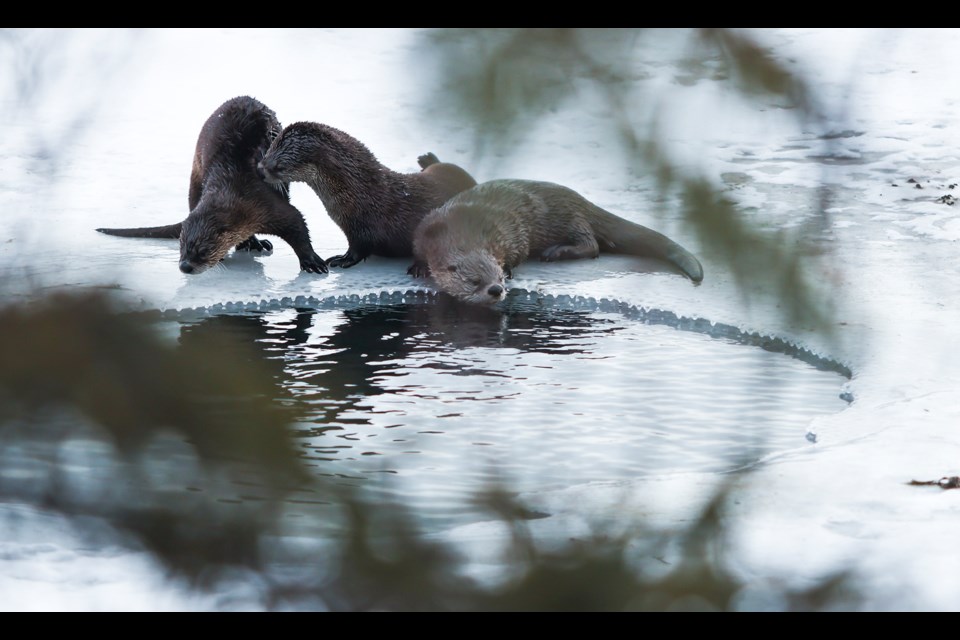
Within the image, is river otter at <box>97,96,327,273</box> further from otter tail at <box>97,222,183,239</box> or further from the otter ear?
the otter ear

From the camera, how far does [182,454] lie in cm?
96

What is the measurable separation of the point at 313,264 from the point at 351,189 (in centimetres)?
54

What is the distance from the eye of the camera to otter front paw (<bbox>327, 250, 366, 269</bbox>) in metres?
6.83

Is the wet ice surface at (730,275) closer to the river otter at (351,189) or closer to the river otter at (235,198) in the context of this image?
the river otter at (351,189)

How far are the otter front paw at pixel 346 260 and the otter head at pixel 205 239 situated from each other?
0.57 m

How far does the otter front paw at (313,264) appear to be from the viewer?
6.71 metres

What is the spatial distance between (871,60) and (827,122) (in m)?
0.07

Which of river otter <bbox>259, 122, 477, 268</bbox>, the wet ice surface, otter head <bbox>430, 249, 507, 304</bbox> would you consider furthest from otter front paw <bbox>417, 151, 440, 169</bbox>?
the wet ice surface

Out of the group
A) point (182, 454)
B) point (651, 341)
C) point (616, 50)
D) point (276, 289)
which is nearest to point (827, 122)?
point (616, 50)

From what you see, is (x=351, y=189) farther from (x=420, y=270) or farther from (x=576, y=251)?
(x=576, y=251)

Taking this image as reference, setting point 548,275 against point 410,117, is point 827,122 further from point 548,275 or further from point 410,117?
point 548,275

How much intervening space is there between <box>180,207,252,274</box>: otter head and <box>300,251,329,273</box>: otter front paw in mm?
408

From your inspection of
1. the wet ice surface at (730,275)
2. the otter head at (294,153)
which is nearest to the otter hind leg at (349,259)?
the otter head at (294,153)

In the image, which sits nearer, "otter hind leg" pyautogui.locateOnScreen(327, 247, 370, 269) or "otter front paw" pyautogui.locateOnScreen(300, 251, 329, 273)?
"otter front paw" pyautogui.locateOnScreen(300, 251, 329, 273)
